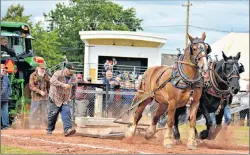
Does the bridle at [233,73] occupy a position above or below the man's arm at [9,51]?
below

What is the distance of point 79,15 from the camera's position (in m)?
63.2

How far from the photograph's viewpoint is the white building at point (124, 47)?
35.5 metres

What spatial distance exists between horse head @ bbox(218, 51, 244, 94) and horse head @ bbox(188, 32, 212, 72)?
3.92 feet

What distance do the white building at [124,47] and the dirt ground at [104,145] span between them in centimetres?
1905

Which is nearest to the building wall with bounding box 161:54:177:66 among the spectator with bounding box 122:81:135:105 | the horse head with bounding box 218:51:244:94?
the spectator with bounding box 122:81:135:105

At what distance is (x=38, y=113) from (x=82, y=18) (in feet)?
143

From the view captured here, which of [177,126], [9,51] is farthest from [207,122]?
[9,51]

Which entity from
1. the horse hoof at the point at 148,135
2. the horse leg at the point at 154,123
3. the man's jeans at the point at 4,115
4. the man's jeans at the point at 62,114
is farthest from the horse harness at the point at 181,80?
the man's jeans at the point at 4,115

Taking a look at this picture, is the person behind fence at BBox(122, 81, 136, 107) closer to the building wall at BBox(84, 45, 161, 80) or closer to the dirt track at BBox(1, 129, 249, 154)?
the dirt track at BBox(1, 129, 249, 154)

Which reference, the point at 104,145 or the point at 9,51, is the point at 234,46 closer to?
the point at 9,51

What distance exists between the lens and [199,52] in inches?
513

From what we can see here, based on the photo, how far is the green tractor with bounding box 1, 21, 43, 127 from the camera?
20953 mm

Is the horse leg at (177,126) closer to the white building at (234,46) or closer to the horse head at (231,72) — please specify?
the horse head at (231,72)

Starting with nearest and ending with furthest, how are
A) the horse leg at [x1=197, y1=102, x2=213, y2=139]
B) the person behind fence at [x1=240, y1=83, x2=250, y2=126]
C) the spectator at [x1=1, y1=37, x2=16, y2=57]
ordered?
1. the horse leg at [x1=197, y1=102, x2=213, y2=139]
2. the spectator at [x1=1, y1=37, x2=16, y2=57]
3. the person behind fence at [x1=240, y1=83, x2=250, y2=126]
